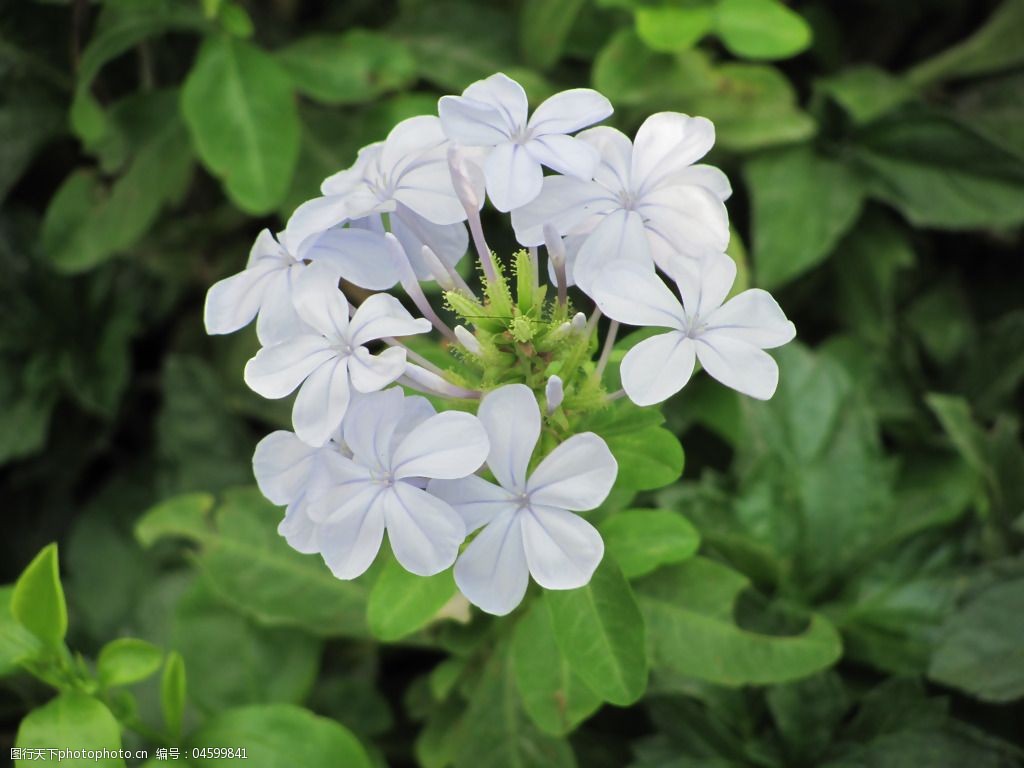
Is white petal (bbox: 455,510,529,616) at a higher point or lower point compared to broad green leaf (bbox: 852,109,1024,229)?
higher

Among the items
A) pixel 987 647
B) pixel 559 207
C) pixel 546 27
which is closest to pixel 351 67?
pixel 546 27

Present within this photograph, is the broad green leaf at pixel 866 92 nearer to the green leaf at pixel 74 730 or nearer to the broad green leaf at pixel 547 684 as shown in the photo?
the broad green leaf at pixel 547 684

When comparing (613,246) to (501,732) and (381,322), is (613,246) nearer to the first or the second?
(381,322)

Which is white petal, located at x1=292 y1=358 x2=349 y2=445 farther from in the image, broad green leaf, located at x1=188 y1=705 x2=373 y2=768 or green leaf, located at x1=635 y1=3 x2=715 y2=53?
green leaf, located at x1=635 y1=3 x2=715 y2=53

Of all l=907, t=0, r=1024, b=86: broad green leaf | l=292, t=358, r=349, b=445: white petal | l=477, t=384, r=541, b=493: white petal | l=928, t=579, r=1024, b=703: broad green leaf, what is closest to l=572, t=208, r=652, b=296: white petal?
l=477, t=384, r=541, b=493: white petal

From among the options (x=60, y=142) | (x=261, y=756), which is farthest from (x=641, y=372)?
(x=60, y=142)

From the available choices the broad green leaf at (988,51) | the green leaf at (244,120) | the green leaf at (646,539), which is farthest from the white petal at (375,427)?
the broad green leaf at (988,51)
